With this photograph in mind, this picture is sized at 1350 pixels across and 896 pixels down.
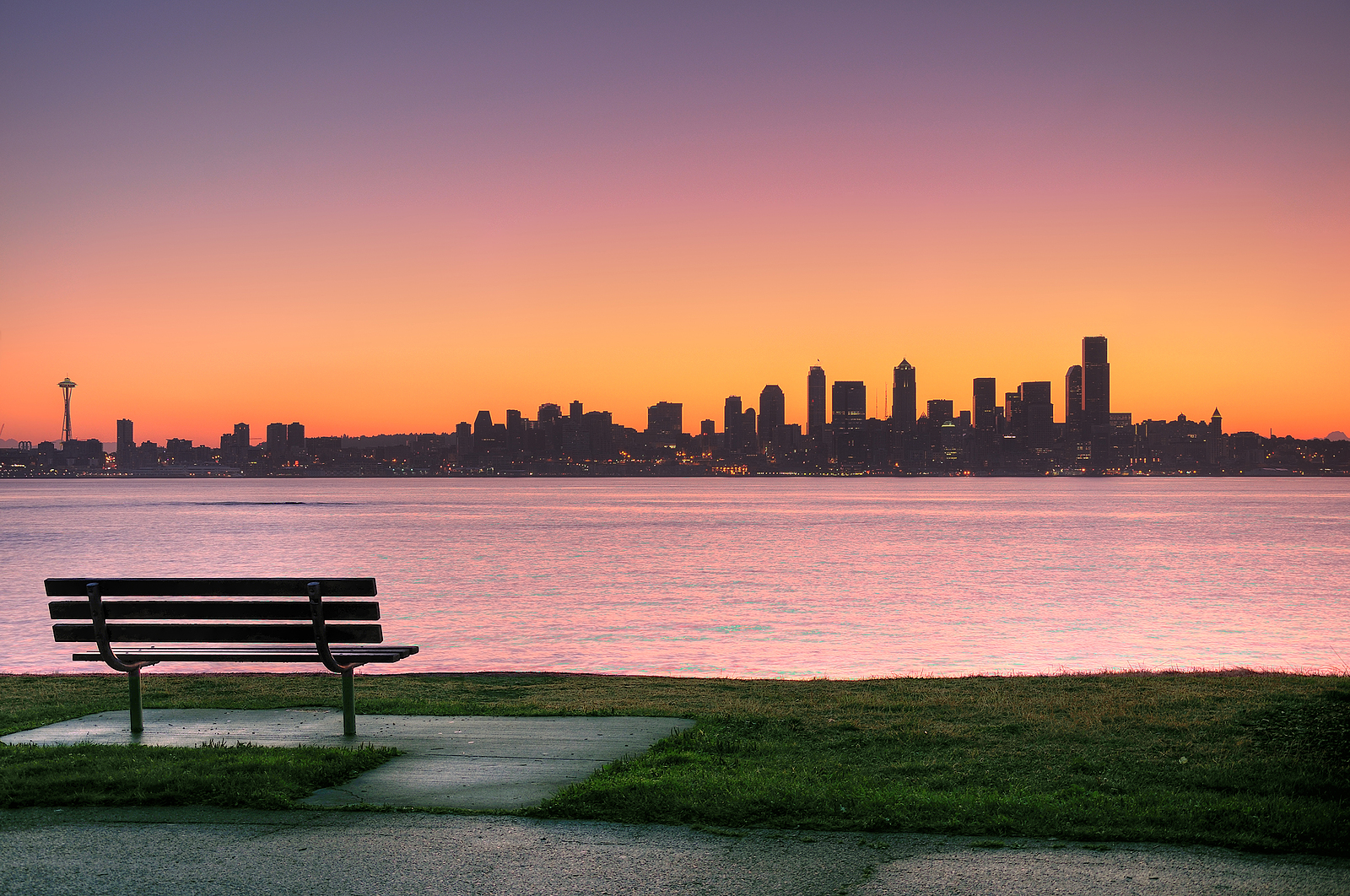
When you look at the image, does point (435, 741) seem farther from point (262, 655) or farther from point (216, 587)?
point (216, 587)

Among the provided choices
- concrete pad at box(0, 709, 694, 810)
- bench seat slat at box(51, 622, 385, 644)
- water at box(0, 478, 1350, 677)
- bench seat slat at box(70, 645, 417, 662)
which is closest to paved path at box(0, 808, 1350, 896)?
concrete pad at box(0, 709, 694, 810)

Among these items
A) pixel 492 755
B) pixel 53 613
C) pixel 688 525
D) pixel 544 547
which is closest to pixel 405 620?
pixel 53 613

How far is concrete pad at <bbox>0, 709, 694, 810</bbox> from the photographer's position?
6988mm

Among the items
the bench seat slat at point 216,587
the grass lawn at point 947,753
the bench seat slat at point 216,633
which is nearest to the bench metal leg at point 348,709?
the bench seat slat at point 216,633

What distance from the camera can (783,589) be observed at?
3741 centimetres

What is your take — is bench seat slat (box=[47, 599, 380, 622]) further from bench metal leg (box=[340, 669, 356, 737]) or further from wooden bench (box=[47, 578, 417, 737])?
bench metal leg (box=[340, 669, 356, 737])

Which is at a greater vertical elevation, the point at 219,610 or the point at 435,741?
the point at 219,610

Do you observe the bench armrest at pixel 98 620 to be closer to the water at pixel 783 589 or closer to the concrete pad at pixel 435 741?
the concrete pad at pixel 435 741

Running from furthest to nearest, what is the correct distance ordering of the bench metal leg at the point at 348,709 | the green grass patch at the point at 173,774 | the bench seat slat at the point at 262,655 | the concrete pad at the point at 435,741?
the bench seat slat at the point at 262,655 < the bench metal leg at the point at 348,709 < the concrete pad at the point at 435,741 < the green grass patch at the point at 173,774

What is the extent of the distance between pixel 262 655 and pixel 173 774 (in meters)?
2.31

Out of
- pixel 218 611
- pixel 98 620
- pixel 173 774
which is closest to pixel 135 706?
pixel 98 620

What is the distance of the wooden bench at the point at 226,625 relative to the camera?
8.77 metres

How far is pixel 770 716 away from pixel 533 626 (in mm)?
18037

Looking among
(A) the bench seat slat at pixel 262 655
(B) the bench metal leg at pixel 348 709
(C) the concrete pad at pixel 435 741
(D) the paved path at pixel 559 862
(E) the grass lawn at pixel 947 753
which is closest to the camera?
(D) the paved path at pixel 559 862
